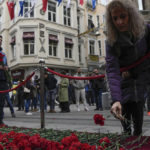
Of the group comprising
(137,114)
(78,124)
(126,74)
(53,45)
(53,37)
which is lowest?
(78,124)

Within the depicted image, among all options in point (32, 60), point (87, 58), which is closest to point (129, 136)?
point (32, 60)

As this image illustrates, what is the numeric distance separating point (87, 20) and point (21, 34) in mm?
9634

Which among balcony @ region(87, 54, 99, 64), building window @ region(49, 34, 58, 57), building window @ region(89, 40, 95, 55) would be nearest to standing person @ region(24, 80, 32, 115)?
building window @ region(49, 34, 58, 57)

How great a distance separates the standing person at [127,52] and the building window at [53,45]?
20316 mm

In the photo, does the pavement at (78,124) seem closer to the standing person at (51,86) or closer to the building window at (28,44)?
the standing person at (51,86)

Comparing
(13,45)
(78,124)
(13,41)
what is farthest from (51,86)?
(13,45)

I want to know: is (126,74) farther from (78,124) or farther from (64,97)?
(64,97)

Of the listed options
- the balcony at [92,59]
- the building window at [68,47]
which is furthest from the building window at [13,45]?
the balcony at [92,59]

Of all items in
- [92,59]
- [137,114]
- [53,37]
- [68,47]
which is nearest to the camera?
[137,114]

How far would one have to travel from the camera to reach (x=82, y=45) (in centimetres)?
2580

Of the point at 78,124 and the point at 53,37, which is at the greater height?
the point at 53,37

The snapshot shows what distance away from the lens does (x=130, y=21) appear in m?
2.00

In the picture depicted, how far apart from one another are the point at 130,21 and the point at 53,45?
2092cm

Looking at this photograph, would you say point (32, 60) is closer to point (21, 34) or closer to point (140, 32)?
point (21, 34)
